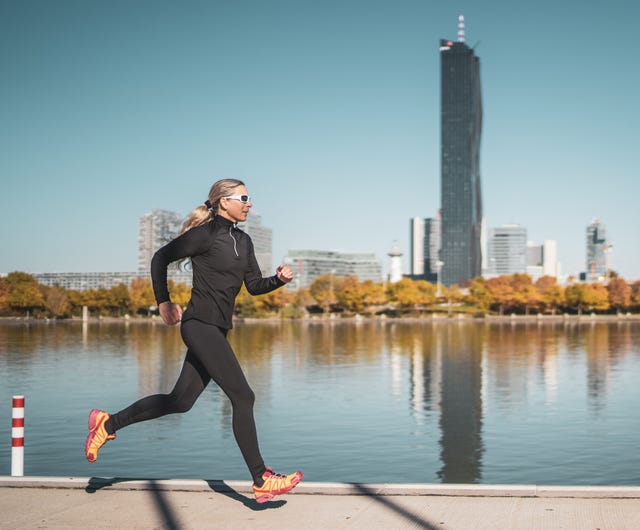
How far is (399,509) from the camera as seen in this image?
6566 millimetres

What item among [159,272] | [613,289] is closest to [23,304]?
[613,289]

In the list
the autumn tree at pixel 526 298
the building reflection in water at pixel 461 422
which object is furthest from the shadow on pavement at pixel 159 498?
the autumn tree at pixel 526 298

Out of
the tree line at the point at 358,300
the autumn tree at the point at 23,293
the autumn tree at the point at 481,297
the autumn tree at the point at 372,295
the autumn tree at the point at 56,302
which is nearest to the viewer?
the autumn tree at the point at 23,293

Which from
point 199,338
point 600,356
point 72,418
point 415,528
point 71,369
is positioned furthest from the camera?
point 600,356

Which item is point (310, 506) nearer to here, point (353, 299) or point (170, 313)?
point (170, 313)

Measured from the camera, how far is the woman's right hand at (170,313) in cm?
661

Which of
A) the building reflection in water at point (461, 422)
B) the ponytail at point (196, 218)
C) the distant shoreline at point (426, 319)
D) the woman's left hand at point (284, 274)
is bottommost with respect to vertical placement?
the distant shoreline at point (426, 319)

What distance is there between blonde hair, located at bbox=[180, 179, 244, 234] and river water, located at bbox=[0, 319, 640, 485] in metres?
8.21

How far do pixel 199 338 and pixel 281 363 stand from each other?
32.6 meters

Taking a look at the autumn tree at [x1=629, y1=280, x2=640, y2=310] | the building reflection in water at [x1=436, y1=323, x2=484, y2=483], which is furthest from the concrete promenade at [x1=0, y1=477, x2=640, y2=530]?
the autumn tree at [x1=629, y1=280, x2=640, y2=310]

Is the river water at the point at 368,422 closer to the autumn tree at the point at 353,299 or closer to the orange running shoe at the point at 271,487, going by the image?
the orange running shoe at the point at 271,487

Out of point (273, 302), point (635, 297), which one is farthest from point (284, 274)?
point (635, 297)

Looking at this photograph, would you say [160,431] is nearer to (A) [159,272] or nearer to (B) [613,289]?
(A) [159,272]

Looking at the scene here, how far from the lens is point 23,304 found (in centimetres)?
14162
